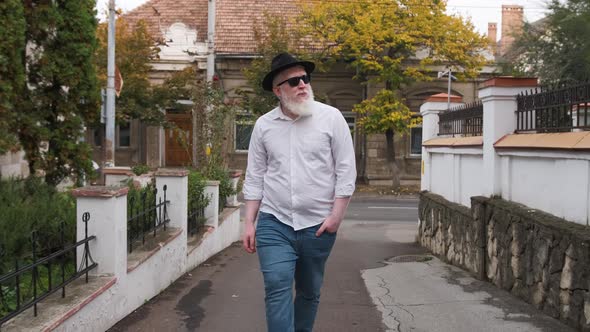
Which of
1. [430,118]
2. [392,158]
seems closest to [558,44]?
[392,158]

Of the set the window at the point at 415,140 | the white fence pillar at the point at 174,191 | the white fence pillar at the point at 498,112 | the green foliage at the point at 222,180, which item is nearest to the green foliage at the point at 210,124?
the green foliage at the point at 222,180

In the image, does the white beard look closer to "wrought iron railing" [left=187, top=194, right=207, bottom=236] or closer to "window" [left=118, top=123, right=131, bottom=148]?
"wrought iron railing" [left=187, top=194, right=207, bottom=236]

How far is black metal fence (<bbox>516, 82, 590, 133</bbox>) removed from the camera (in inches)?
242

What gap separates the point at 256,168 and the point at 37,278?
183 centimetres

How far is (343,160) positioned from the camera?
439 cm

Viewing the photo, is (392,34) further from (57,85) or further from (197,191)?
(57,85)

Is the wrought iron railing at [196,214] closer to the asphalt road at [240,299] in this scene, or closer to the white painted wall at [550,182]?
the asphalt road at [240,299]

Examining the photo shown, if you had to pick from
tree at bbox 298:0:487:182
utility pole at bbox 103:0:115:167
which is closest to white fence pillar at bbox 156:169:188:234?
utility pole at bbox 103:0:115:167

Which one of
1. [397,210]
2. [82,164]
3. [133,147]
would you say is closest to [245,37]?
[133,147]

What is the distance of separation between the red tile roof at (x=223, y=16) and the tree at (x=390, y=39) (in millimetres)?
3665

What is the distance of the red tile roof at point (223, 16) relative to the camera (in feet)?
96.9

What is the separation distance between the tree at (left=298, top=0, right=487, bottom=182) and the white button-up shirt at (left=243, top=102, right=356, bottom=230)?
2152 cm

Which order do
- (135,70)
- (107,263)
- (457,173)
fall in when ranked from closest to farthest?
(107,263) → (457,173) → (135,70)

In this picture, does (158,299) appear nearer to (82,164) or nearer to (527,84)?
(82,164)
